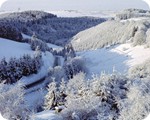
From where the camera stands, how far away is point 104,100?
21.7 meters

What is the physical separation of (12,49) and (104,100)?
5011 cm

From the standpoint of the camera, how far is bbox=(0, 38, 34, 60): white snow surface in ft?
209

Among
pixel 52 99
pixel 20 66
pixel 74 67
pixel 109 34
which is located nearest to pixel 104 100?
pixel 52 99

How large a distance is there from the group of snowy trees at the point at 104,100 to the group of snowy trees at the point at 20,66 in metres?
28.7

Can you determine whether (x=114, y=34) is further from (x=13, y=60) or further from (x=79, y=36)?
(x=13, y=60)

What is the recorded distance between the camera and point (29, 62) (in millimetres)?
62750

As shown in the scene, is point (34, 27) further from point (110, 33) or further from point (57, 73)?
point (57, 73)

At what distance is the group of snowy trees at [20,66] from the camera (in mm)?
54812

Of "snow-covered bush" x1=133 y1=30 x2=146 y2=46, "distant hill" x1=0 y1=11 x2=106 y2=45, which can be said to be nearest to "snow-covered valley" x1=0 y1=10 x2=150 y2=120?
"snow-covered bush" x1=133 y1=30 x2=146 y2=46

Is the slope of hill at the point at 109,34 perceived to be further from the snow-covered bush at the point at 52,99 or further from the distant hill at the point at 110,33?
the snow-covered bush at the point at 52,99

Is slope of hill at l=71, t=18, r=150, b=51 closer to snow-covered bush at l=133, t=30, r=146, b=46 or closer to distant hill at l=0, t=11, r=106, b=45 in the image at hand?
snow-covered bush at l=133, t=30, r=146, b=46

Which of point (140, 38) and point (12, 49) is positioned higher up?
point (12, 49)

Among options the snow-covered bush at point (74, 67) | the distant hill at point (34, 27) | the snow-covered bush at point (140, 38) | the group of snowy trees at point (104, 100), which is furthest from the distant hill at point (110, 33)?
the group of snowy trees at point (104, 100)

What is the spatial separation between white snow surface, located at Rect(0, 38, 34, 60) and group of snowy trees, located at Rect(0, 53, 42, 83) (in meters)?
1.61
